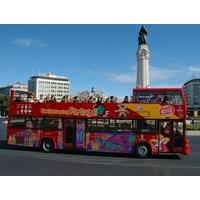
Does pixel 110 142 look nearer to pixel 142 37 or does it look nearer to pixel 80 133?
pixel 80 133

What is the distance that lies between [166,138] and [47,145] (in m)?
6.69

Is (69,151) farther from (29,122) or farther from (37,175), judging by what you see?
(37,175)

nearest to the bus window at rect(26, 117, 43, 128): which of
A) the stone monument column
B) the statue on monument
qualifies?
the stone monument column

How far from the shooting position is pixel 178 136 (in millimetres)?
19141

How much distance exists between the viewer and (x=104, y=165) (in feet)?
52.7

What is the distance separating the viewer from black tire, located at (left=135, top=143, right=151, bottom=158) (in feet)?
64.2

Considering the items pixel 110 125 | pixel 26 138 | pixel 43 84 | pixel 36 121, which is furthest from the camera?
pixel 43 84

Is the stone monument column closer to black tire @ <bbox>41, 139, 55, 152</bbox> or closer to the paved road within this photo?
black tire @ <bbox>41, 139, 55, 152</bbox>

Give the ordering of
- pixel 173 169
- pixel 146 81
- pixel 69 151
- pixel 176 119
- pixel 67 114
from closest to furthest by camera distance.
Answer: pixel 173 169
pixel 176 119
pixel 67 114
pixel 69 151
pixel 146 81

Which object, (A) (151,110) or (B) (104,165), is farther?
(A) (151,110)

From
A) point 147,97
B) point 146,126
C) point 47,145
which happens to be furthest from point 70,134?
point 147,97

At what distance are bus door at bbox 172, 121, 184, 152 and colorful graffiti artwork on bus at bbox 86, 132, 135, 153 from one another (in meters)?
2.12

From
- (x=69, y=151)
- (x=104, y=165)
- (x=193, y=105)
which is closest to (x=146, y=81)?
(x=69, y=151)

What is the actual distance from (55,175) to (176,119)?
8.34 meters
